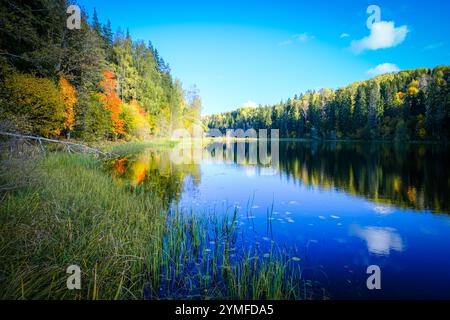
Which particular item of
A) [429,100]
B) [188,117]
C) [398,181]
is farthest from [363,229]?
[188,117]

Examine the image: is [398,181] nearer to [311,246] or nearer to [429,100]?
[311,246]

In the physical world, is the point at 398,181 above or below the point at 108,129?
below

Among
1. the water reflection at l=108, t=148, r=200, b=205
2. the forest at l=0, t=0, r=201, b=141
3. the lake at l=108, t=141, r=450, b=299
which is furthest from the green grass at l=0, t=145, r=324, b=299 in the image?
the water reflection at l=108, t=148, r=200, b=205

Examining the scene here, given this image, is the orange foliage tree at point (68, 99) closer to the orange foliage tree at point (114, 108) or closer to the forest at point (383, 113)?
the orange foliage tree at point (114, 108)

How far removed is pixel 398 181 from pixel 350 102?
8342 centimetres

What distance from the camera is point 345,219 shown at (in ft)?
32.9

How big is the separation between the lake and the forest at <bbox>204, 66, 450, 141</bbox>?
55.3m

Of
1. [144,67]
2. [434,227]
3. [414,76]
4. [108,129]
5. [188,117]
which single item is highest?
[414,76]

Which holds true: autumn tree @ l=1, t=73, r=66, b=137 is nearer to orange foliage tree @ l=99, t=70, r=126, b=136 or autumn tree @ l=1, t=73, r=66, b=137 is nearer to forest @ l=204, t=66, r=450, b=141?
orange foliage tree @ l=99, t=70, r=126, b=136

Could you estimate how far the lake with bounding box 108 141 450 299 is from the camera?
19.4 feet

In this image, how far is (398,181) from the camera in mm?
17234

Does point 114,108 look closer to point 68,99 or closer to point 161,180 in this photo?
point 68,99

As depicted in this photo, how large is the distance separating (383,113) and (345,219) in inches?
3312

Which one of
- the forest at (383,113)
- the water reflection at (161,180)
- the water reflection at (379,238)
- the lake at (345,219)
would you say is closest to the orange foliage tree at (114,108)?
the water reflection at (161,180)
